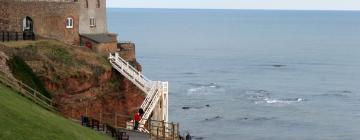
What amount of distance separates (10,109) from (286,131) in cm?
5323

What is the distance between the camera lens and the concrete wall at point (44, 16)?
52.8 m

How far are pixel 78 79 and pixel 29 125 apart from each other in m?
20.6

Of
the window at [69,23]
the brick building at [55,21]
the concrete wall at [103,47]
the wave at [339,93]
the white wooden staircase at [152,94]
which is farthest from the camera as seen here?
the wave at [339,93]

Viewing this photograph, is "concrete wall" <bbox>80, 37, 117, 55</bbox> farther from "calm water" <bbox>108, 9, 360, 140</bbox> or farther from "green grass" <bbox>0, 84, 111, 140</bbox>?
"green grass" <bbox>0, 84, 111, 140</bbox>

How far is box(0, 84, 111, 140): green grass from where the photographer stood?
2445 centimetres

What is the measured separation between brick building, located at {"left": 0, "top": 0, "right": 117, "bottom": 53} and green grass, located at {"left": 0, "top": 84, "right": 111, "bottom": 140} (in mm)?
21952

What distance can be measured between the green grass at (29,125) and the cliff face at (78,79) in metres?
13.1

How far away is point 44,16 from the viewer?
179ft

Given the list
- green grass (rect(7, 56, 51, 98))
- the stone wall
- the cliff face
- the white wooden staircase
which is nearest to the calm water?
the stone wall

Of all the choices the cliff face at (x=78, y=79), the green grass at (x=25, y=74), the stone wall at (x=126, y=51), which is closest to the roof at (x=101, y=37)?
the stone wall at (x=126, y=51)

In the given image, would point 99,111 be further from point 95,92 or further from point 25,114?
point 25,114

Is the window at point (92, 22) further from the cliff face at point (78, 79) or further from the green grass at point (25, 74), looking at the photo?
the green grass at point (25, 74)

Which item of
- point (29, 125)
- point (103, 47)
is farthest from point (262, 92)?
point (29, 125)

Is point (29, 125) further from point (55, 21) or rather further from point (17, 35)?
point (55, 21)
